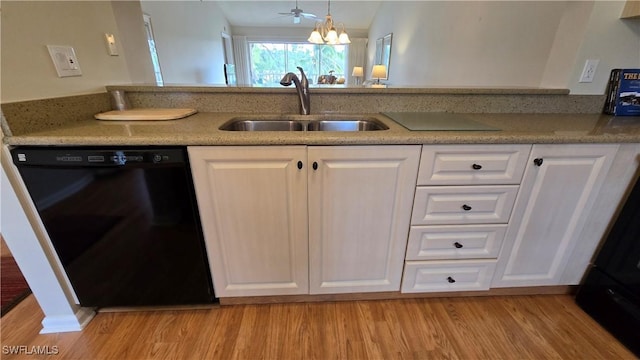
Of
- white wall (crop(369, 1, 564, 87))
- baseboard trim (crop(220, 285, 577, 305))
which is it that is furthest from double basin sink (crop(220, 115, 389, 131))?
white wall (crop(369, 1, 564, 87))

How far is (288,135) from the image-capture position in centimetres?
101

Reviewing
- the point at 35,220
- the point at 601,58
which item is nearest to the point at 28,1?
the point at 35,220

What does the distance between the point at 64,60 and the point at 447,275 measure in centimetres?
200

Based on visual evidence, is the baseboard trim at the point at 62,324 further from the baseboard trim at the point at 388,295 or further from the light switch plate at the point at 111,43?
the light switch plate at the point at 111,43

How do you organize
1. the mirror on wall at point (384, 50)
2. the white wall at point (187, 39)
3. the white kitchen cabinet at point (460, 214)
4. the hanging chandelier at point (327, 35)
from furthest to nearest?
the mirror on wall at point (384, 50) → the hanging chandelier at point (327, 35) → the white wall at point (187, 39) → the white kitchen cabinet at point (460, 214)

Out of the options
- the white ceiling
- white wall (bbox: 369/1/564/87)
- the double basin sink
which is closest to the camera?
the double basin sink

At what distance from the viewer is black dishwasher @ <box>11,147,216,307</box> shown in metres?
0.97

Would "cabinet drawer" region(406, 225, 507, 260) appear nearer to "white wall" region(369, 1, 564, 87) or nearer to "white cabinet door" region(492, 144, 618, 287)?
"white cabinet door" region(492, 144, 618, 287)

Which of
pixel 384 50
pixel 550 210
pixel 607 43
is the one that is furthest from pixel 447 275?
pixel 384 50

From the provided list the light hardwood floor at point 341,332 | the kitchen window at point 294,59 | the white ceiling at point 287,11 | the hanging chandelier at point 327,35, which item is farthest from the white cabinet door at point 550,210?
the kitchen window at point 294,59

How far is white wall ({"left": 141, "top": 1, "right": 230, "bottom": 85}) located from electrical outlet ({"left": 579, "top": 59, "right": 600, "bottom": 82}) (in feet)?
11.5

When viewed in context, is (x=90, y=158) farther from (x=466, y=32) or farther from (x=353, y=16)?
(x=353, y=16)

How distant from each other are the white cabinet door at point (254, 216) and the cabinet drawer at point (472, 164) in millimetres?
511

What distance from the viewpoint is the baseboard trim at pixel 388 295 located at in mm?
1350
